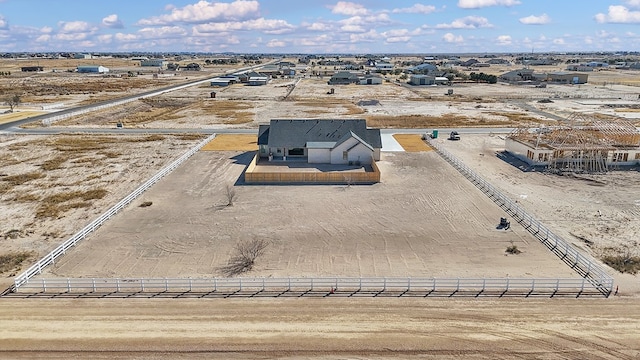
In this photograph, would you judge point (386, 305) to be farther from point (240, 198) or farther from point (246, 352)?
point (240, 198)

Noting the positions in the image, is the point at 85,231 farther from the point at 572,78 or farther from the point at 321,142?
the point at 572,78

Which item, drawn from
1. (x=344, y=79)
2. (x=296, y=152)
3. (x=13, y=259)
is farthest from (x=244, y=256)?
(x=344, y=79)

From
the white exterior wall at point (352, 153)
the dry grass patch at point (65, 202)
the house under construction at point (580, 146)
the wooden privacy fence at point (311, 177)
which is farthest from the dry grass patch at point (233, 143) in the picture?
the house under construction at point (580, 146)

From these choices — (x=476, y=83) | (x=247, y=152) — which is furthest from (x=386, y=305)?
(x=476, y=83)

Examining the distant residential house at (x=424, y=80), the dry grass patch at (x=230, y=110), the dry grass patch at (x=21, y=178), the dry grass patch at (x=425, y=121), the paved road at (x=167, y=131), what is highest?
the distant residential house at (x=424, y=80)

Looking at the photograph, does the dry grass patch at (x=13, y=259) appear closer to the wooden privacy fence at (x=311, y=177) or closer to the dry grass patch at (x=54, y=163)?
the wooden privacy fence at (x=311, y=177)

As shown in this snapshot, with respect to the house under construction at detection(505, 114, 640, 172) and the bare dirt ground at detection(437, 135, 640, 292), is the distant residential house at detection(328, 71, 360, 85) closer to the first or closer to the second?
the bare dirt ground at detection(437, 135, 640, 292)
